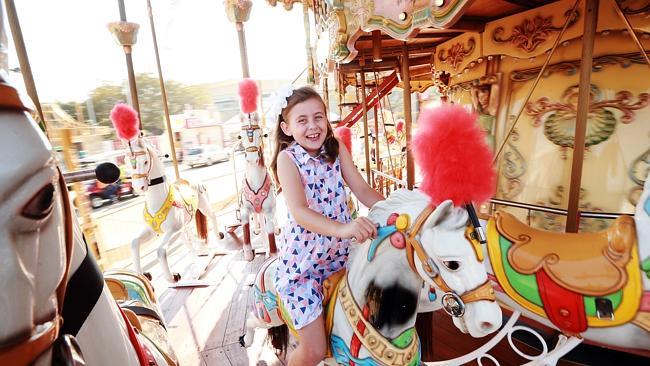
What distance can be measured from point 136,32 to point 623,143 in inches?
204

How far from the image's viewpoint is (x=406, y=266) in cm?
114

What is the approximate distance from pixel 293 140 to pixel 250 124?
2.89 metres

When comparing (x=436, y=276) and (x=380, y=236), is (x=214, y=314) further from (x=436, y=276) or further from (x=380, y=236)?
(x=436, y=276)

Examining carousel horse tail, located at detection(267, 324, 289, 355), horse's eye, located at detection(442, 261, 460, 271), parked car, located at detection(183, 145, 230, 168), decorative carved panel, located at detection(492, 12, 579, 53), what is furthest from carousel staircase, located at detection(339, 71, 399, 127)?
parked car, located at detection(183, 145, 230, 168)

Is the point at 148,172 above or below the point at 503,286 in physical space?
above

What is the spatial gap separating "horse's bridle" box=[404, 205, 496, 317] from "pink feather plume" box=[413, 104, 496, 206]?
86mm

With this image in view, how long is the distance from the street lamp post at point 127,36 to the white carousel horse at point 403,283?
3850mm

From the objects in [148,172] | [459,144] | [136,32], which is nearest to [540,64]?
[459,144]

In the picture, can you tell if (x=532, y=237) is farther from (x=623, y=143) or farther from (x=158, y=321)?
(x=158, y=321)

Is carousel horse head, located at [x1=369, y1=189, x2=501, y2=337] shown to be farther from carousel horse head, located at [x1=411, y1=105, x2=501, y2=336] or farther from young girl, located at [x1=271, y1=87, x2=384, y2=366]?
young girl, located at [x1=271, y1=87, x2=384, y2=366]

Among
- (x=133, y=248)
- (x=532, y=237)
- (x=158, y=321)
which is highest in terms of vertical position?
(x=532, y=237)

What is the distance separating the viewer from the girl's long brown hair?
1.35m

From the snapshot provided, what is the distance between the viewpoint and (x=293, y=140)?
152 centimetres

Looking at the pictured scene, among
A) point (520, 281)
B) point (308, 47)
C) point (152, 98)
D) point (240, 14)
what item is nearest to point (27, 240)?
point (520, 281)
